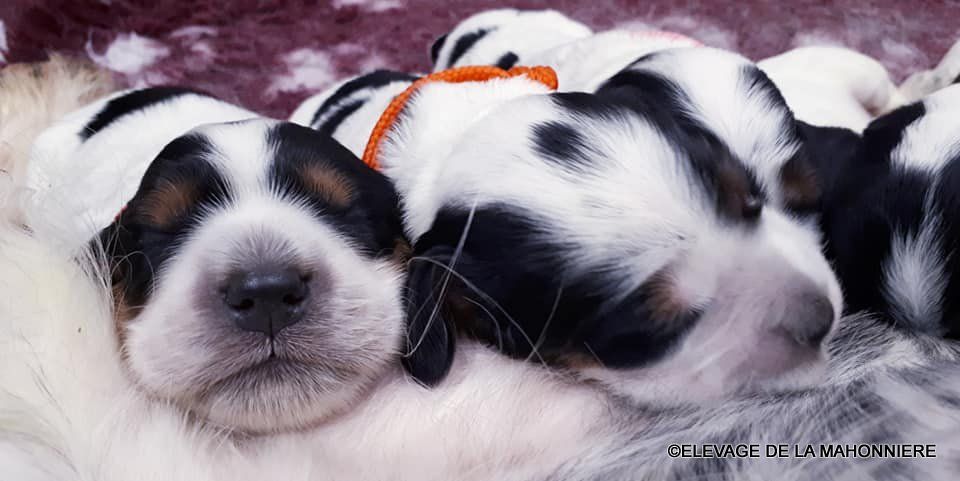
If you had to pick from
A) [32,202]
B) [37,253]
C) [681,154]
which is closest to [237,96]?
[32,202]

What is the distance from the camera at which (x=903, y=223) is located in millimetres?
1245

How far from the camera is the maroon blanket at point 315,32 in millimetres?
2693

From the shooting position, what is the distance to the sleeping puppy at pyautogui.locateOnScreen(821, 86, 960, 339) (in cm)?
120

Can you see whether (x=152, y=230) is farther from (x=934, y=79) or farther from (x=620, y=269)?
(x=934, y=79)

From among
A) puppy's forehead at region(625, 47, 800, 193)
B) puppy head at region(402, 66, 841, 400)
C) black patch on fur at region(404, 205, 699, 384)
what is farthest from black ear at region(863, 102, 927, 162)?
black patch on fur at region(404, 205, 699, 384)

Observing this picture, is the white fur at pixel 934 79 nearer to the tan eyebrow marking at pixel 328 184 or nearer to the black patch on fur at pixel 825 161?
the black patch on fur at pixel 825 161

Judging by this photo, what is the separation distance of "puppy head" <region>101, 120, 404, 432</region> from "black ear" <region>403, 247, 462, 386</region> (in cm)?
4

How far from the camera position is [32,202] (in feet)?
4.42

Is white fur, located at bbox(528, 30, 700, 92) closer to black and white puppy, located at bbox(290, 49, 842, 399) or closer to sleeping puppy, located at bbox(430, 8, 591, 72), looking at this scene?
sleeping puppy, located at bbox(430, 8, 591, 72)

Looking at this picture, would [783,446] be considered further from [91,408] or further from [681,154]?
[91,408]

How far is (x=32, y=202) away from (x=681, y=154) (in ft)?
3.36

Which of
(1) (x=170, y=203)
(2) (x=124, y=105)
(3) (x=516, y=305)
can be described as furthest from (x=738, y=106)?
(2) (x=124, y=105)

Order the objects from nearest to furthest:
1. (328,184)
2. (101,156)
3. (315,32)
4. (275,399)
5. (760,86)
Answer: (275,399), (328,184), (760,86), (101,156), (315,32)

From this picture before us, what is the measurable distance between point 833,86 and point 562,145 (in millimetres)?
1086
